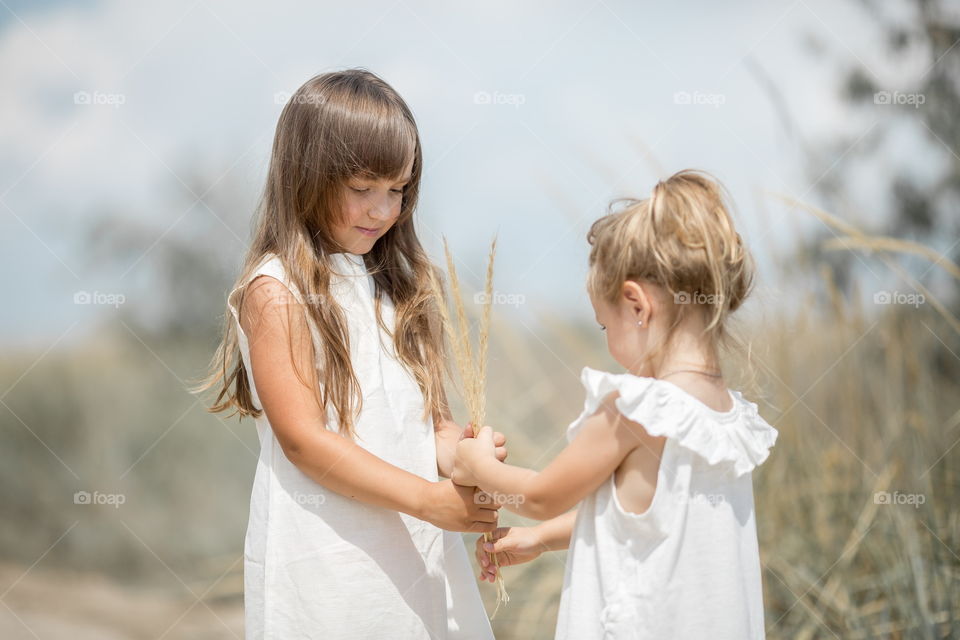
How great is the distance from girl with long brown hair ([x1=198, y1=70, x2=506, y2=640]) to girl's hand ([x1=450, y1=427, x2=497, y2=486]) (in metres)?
0.03

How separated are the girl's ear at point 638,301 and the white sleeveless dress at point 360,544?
50cm

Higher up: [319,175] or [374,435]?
[319,175]

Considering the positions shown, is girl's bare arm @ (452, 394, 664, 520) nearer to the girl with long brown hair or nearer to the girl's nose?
the girl with long brown hair

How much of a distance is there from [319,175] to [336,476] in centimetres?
54

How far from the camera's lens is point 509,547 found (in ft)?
5.08

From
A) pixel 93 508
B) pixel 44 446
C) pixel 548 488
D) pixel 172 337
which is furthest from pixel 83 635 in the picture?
pixel 548 488

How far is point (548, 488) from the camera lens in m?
1.26

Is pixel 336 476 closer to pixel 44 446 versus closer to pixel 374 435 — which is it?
pixel 374 435

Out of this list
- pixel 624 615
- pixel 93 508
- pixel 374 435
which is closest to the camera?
pixel 624 615

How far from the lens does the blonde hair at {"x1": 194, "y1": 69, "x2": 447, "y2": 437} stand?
1507 mm

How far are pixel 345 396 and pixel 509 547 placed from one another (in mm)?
400

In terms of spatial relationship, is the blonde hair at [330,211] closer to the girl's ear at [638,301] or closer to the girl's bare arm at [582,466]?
the girl's bare arm at [582,466]

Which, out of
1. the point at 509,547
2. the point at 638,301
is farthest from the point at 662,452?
the point at 509,547
